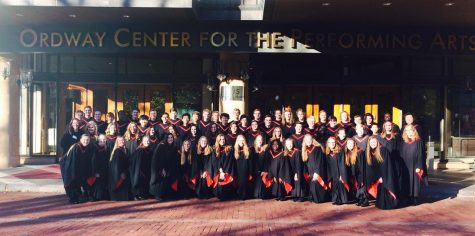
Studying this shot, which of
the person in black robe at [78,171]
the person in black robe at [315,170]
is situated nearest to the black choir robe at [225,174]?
the person in black robe at [315,170]

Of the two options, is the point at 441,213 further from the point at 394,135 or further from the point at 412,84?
the point at 412,84

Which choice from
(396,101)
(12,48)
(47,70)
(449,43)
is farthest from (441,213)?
(47,70)

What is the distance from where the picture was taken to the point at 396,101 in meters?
16.5

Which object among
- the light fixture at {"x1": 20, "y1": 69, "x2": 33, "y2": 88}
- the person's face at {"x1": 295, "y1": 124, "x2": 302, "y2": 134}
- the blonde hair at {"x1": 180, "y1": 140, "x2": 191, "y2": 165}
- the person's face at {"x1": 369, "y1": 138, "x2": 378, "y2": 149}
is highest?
the light fixture at {"x1": 20, "y1": 69, "x2": 33, "y2": 88}

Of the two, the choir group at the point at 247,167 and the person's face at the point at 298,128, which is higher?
the person's face at the point at 298,128

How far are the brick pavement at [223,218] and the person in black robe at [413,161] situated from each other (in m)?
0.40

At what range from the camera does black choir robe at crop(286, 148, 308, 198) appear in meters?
10.7

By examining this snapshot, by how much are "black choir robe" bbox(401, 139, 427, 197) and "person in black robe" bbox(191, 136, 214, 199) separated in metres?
4.43

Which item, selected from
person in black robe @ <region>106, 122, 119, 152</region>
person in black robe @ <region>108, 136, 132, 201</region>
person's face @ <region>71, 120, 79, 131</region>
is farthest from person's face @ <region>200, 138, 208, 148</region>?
person's face @ <region>71, 120, 79, 131</region>

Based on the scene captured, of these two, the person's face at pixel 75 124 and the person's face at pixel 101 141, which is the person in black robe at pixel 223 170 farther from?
the person's face at pixel 75 124

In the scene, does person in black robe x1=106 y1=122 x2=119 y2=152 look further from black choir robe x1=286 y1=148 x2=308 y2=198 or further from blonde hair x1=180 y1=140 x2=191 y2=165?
black choir robe x1=286 y1=148 x2=308 y2=198

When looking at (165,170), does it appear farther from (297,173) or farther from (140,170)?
(297,173)

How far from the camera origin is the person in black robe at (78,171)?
10.4 meters

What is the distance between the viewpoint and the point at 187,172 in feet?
36.5
